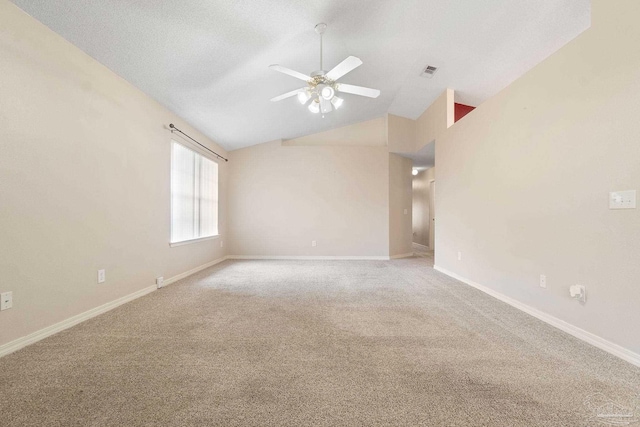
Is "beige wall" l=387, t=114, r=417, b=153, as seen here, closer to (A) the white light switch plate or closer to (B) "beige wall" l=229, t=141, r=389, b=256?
(B) "beige wall" l=229, t=141, r=389, b=256

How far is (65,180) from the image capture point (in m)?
2.07

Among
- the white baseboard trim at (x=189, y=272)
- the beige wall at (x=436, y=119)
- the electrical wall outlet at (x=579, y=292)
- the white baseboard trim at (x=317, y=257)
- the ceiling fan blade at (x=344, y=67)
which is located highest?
the beige wall at (x=436, y=119)

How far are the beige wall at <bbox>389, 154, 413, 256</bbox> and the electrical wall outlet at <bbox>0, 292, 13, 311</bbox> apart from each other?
5415mm

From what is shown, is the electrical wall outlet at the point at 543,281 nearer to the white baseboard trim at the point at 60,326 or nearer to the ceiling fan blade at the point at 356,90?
the ceiling fan blade at the point at 356,90

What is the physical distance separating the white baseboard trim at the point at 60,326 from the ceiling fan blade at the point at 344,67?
3.10m

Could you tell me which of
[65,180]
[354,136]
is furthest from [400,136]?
[65,180]

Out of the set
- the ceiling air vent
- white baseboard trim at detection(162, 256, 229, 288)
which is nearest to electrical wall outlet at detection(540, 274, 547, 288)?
the ceiling air vent

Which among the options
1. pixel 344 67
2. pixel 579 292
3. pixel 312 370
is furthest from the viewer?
pixel 344 67

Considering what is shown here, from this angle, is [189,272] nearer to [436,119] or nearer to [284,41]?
[284,41]

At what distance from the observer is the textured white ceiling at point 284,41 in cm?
207

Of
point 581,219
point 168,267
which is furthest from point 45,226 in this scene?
point 581,219

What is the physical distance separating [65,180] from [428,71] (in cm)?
445

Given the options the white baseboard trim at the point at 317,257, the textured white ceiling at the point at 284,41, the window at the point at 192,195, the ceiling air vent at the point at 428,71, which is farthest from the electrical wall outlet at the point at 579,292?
the window at the point at 192,195

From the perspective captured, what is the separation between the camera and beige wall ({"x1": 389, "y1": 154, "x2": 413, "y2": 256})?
577 centimetres
